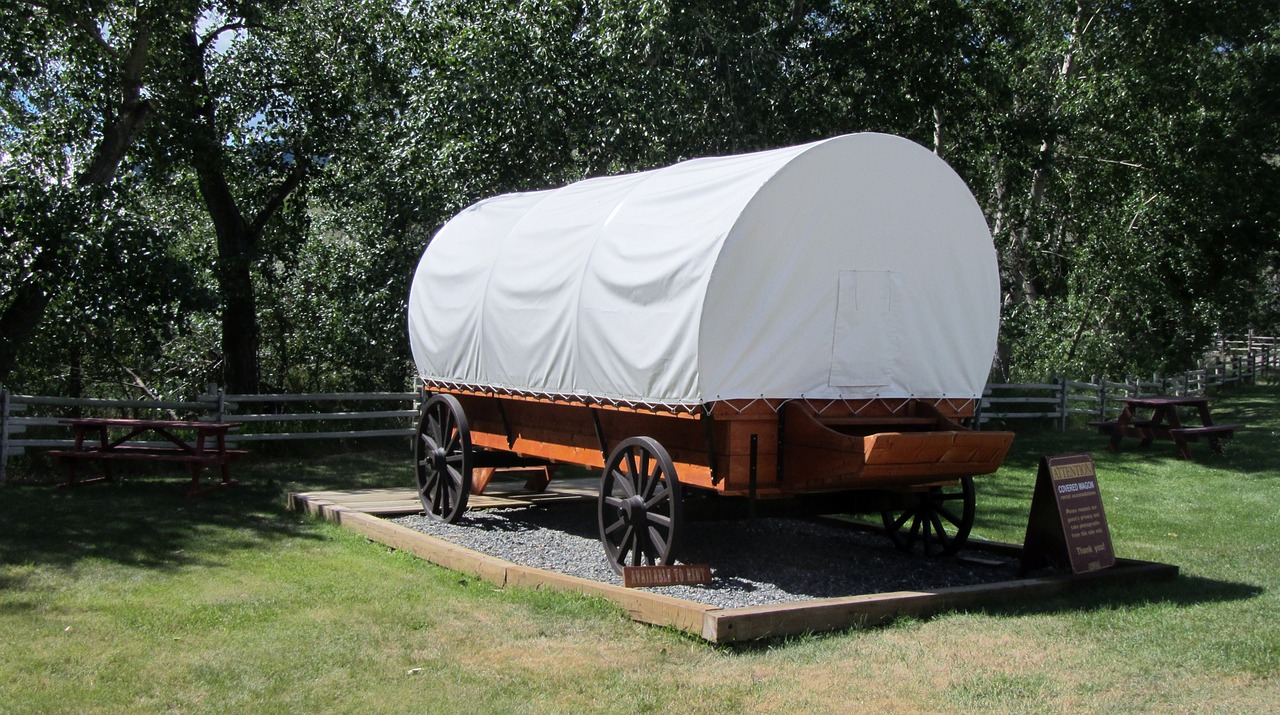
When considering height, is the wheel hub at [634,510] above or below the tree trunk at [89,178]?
below

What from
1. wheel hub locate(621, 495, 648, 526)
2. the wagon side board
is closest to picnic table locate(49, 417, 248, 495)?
the wagon side board

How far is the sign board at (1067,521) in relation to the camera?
831cm

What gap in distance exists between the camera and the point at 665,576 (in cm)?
801

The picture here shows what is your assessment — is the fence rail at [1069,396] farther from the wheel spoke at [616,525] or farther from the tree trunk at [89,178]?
the tree trunk at [89,178]

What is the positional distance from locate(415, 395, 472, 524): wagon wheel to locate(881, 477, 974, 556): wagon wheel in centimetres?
378

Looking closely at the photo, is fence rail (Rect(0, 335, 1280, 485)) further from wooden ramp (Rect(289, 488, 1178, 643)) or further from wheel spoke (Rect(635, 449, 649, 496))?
wheel spoke (Rect(635, 449, 649, 496))

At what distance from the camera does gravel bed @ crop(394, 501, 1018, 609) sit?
8477 mm

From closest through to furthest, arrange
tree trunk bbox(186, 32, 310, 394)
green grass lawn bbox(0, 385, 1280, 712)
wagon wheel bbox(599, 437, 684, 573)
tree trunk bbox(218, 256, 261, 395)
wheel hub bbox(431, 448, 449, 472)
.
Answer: green grass lawn bbox(0, 385, 1280, 712)
wagon wheel bbox(599, 437, 684, 573)
wheel hub bbox(431, 448, 449, 472)
tree trunk bbox(186, 32, 310, 394)
tree trunk bbox(218, 256, 261, 395)

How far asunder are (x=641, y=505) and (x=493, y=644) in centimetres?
188

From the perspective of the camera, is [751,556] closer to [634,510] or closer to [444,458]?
[634,510]

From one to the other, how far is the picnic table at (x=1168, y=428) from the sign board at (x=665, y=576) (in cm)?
1196

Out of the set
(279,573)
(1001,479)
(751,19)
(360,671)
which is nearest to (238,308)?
(751,19)

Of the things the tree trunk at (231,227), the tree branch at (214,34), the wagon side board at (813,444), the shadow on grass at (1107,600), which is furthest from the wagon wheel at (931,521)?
the tree branch at (214,34)

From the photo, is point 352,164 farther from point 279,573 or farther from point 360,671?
point 360,671
